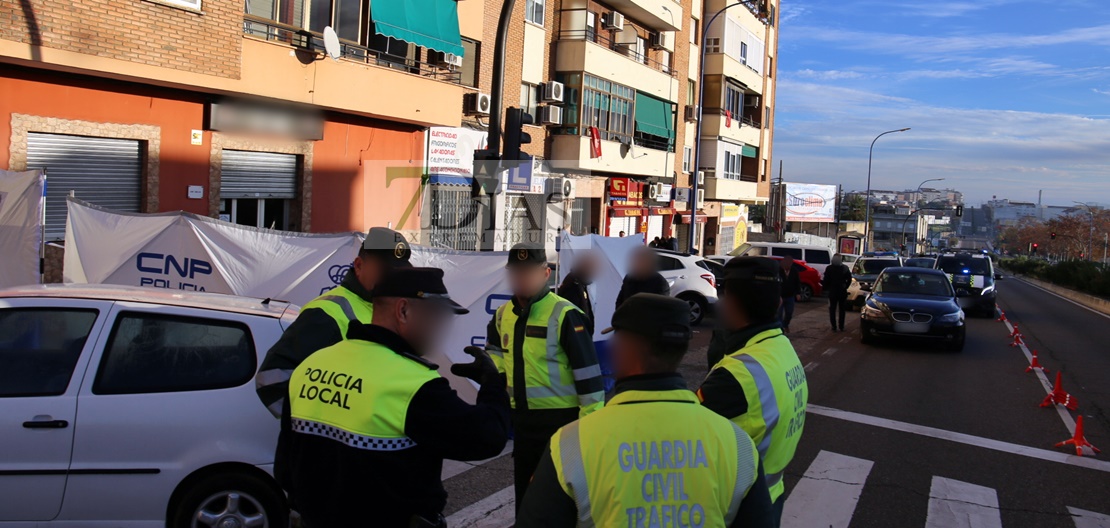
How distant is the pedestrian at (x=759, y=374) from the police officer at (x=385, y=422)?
790 millimetres

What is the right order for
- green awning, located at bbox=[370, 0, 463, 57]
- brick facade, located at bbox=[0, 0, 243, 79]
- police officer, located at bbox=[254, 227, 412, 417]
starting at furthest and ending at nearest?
green awning, located at bbox=[370, 0, 463, 57] < brick facade, located at bbox=[0, 0, 243, 79] < police officer, located at bbox=[254, 227, 412, 417]

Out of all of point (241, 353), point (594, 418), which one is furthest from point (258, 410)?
point (594, 418)

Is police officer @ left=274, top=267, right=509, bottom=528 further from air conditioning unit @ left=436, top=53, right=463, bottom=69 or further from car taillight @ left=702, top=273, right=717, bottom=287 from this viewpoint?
air conditioning unit @ left=436, top=53, right=463, bottom=69

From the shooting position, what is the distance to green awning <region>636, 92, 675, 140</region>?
29.8m

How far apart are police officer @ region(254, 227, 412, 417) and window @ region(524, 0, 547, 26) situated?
20.4 meters

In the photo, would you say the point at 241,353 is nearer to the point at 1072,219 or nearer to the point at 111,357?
the point at 111,357

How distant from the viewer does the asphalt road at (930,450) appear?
621 centimetres

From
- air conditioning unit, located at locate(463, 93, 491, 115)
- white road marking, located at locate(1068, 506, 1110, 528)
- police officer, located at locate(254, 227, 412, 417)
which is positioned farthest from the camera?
air conditioning unit, located at locate(463, 93, 491, 115)

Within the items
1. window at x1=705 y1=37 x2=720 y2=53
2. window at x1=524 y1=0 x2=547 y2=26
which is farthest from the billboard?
window at x1=524 y1=0 x2=547 y2=26

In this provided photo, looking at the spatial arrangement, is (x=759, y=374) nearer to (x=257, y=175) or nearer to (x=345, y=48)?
(x=257, y=175)

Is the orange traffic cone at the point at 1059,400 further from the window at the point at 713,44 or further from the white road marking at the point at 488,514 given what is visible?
the window at the point at 713,44

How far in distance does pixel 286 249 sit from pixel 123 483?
14.9 ft

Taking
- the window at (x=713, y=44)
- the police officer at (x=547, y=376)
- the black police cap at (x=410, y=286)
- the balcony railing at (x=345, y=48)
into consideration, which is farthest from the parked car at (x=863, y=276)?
the black police cap at (x=410, y=286)

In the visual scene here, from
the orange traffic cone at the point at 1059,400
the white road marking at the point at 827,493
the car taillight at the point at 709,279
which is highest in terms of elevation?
the car taillight at the point at 709,279
